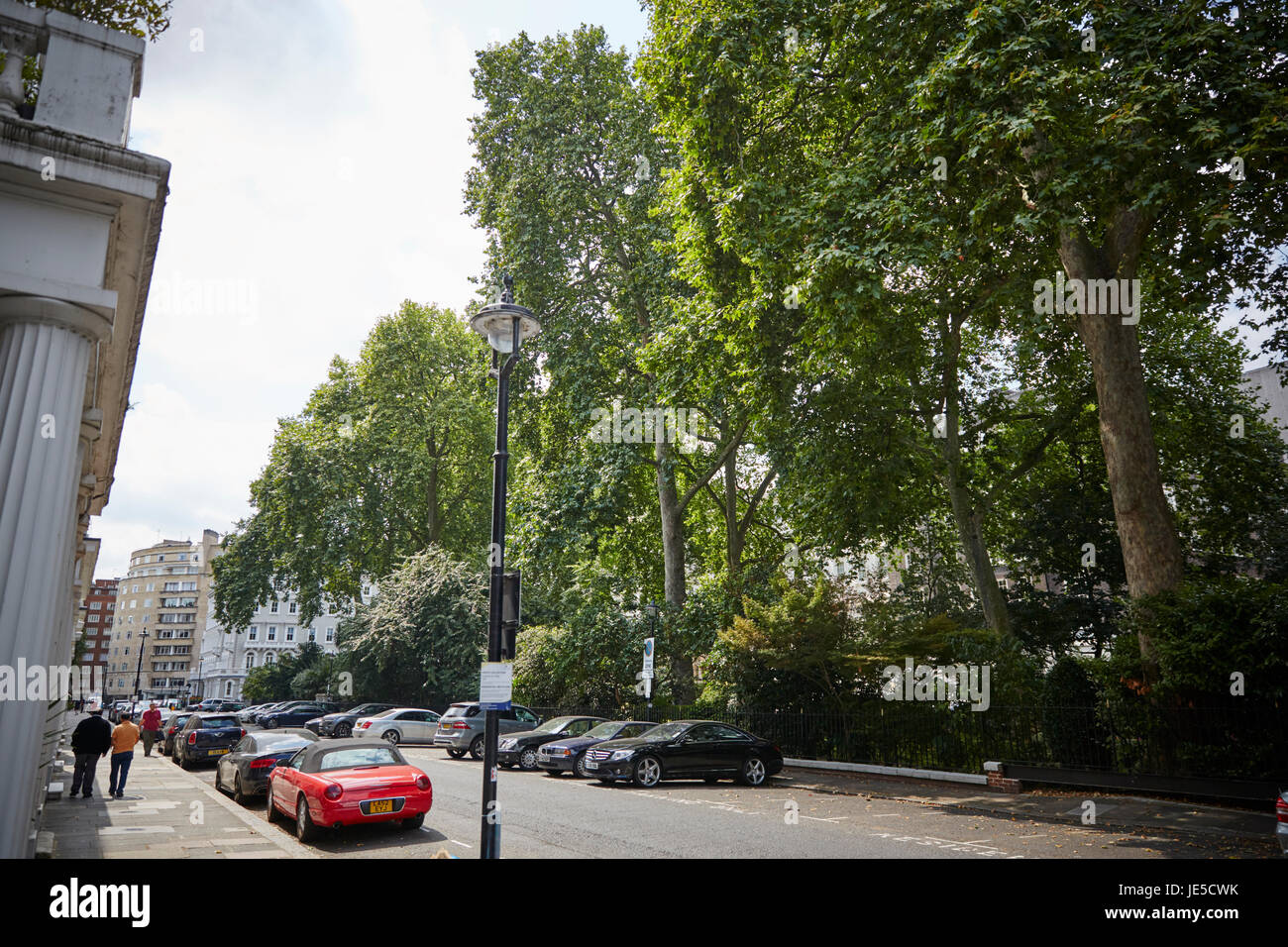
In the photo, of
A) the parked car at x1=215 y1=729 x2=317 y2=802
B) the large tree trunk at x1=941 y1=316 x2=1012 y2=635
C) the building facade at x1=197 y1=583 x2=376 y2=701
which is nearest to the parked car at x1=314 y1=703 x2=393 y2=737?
the parked car at x1=215 y1=729 x2=317 y2=802

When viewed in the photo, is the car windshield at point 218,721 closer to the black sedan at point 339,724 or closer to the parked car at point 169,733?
the parked car at point 169,733

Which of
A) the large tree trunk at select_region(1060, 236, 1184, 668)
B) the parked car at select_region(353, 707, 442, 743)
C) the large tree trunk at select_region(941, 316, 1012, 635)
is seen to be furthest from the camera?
the parked car at select_region(353, 707, 442, 743)

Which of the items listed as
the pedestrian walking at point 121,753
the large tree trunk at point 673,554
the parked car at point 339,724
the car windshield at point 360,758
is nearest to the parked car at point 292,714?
the parked car at point 339,724

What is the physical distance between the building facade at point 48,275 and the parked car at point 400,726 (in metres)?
26.5

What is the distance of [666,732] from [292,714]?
24644mm

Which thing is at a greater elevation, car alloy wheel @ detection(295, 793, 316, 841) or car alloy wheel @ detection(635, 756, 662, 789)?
car alloy wheel @ detection(295, 793, 316, 841)

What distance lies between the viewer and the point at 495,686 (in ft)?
24.8

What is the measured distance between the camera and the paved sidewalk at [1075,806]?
36.8 feet

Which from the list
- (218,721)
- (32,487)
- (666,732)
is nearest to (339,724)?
(218,721)

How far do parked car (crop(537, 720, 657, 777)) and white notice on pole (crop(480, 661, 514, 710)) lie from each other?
12501 millimetres

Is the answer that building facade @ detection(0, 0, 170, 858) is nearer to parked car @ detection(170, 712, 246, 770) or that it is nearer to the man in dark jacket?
the man in dark jacket

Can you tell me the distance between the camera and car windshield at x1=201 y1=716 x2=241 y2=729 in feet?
78.0

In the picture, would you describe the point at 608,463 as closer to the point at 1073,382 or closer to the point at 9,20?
the point at 1073,382

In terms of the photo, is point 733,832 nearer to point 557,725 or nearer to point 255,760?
point 255,760
